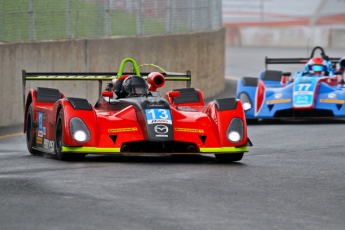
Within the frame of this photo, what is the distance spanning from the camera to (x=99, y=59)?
20.5 m

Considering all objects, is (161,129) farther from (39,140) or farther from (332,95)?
(332,95)

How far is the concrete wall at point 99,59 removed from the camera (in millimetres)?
17609

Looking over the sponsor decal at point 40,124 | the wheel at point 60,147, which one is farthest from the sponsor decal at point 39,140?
the wheel at point 60,147

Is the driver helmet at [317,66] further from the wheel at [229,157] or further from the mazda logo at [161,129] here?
the mazda logo at [161,129]

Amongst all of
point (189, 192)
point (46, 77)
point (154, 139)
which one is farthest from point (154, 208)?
point (46, 77)

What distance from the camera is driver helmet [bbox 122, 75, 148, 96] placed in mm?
12773

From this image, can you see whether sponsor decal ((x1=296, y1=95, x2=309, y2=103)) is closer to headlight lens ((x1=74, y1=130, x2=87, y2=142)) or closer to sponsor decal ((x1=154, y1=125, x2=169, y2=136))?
sponsor decal ((x1=154, y1=125, x2=169, y2=136))

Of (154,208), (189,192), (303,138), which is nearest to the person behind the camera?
(154,208)

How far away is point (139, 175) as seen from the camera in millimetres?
10352

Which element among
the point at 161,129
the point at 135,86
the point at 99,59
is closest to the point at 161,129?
the point at 161,129

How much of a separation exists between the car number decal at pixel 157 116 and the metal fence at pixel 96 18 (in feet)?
23.2

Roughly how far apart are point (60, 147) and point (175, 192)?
9.71 ft

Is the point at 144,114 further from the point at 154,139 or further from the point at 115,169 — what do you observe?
the point at 115,169

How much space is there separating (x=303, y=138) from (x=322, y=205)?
730cm
